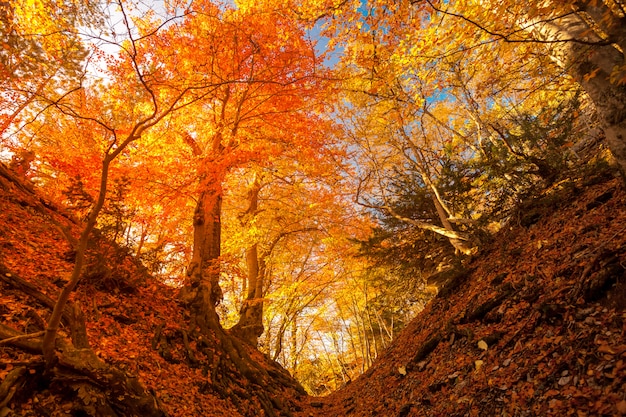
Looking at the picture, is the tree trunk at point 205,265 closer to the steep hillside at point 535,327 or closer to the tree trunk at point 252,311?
the tree trunk at point 252,311

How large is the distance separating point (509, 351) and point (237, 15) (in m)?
11.7

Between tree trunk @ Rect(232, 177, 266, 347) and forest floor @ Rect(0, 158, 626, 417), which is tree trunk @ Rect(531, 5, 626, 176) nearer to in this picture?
forest floor @ Rect(0, 158, 626, 417)

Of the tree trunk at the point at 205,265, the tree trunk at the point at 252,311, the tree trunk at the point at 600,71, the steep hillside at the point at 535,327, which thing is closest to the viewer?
the steep hillside at the point at 535,327

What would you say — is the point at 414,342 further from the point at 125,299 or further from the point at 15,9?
the point at 15,9

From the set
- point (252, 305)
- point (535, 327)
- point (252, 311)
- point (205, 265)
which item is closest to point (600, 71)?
point (535, 327)

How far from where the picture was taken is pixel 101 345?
596 cm

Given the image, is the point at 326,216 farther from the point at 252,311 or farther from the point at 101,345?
the point at 101,345

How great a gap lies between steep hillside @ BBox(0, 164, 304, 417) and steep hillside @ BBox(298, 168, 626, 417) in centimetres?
389

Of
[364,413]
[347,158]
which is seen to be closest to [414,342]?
[364,413]

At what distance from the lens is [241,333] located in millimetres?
13133

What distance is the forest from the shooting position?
417 cm

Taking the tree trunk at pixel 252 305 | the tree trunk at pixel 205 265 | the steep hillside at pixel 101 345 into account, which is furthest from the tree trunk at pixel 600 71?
the tree trunk at pixel 252 305

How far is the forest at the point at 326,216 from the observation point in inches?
164

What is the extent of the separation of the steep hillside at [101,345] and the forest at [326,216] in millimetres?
38
